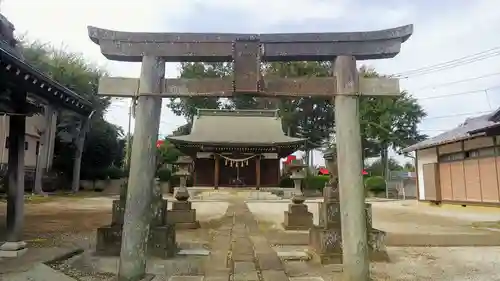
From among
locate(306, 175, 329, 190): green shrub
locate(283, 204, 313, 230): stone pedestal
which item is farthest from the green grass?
locate(306, 175, 329, 190): green shrub

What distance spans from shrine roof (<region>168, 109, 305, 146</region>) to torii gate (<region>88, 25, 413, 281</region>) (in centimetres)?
2085

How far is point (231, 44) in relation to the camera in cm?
507

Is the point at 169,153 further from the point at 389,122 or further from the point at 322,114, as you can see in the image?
the point at 389,122

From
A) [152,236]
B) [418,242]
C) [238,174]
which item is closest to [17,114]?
[152,236]

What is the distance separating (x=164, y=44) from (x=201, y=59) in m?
0.55

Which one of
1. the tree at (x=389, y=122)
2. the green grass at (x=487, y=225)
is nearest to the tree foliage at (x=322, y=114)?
the tree at (x=389, y=122)

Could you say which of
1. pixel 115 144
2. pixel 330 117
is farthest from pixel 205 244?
pixel 330 117

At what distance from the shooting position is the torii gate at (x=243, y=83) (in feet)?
15.6

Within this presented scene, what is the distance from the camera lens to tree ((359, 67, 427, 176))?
34.2 meters

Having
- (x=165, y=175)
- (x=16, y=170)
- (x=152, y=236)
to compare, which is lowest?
(x=152, y=236)

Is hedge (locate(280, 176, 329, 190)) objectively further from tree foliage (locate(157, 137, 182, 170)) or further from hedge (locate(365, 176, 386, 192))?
tree foliage (locate(157, 137, 182, 170))

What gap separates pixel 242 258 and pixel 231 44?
11.9 feet

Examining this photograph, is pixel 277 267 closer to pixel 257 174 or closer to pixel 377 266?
pixel 377 266

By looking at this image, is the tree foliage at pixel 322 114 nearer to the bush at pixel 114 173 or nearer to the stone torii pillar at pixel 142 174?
the bush at pixel 114 173
